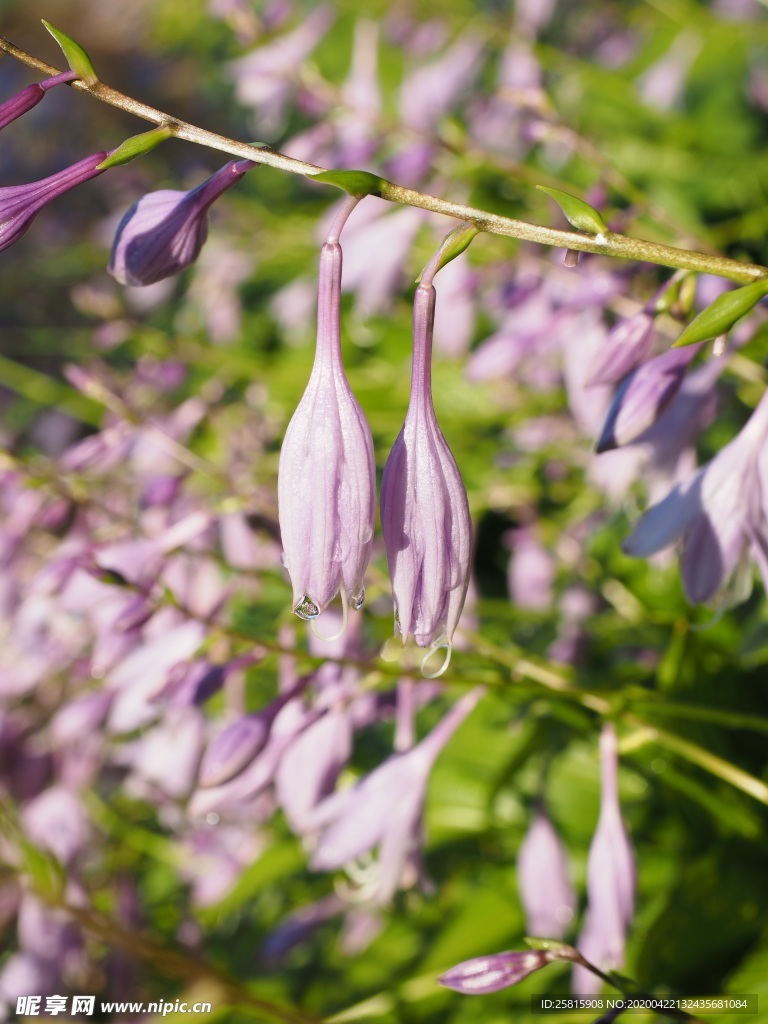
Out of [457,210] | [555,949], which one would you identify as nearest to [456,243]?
[457,210]

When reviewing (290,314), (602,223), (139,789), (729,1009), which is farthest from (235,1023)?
(290,314)

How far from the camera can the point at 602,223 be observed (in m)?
0.60

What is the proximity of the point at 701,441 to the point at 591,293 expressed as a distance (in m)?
0.37

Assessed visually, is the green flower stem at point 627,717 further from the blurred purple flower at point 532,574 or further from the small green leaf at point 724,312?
the blurred purple flower at point 532,574

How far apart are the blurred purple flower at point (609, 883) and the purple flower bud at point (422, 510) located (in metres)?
0.42

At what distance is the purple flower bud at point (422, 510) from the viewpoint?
63 centimetres

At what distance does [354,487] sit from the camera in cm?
63

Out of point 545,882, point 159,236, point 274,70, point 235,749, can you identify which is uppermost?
point 159,236

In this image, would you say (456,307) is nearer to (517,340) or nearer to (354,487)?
(517,340)

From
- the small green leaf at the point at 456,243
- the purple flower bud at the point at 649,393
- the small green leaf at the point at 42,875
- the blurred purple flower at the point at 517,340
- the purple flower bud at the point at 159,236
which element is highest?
the small green leaf at the point at 456,243

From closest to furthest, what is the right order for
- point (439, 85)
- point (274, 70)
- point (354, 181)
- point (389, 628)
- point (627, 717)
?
point (354, 181) → point (627, 717) → point (389, 628) → point (274, 70) → point (439, 85)

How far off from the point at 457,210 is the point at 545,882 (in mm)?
818

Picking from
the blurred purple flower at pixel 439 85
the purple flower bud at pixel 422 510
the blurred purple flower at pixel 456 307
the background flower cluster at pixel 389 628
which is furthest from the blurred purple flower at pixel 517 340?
the purple flower bud at pixel 422 510

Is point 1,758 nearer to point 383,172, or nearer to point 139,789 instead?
point 139,789
